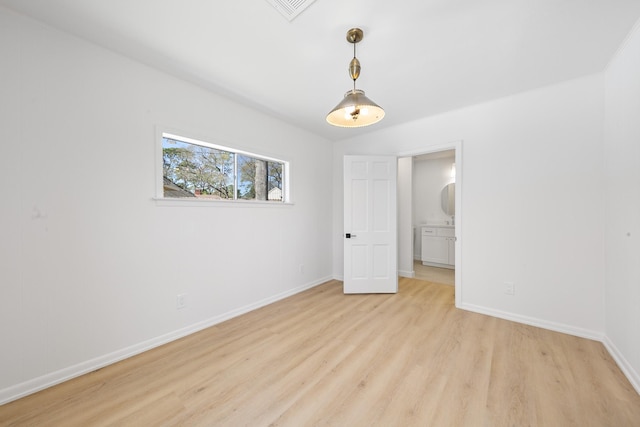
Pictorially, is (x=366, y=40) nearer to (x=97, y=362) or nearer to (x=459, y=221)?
(x=459, y=221)

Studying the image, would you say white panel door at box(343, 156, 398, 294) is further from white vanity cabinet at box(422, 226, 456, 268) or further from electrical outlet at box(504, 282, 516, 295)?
white vanity cabinet at box(422, 226, 456, 268)

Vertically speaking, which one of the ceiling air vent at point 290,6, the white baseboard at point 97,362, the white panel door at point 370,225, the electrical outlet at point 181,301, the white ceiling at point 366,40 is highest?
the white ceiling at point 366,40

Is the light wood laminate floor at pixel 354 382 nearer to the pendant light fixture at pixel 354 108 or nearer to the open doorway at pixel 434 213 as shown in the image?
the pendant light fixture at pixel 354 108

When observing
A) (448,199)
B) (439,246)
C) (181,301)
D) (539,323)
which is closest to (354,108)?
(181,301)

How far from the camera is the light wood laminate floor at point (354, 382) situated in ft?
4.69

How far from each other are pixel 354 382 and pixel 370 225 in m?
2.29

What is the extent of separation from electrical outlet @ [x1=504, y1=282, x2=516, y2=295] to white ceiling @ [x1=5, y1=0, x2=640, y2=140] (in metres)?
2.17

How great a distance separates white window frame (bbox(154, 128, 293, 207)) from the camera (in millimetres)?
2215

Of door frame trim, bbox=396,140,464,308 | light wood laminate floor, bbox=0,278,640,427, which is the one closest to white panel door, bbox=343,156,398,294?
door frame trim, bbox=396,140,464,308

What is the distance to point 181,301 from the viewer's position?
7.79 feet

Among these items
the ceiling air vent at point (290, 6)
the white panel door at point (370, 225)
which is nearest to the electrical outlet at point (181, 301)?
the white panel door at point (370, 225)

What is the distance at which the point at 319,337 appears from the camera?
92.4 inches

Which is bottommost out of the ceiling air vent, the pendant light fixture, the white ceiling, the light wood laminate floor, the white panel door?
the light wood laminate floor

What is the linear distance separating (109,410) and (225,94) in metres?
2.87
